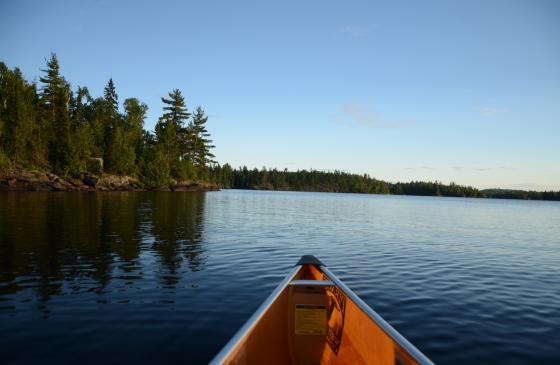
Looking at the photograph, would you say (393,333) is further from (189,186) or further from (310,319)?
(189,186)

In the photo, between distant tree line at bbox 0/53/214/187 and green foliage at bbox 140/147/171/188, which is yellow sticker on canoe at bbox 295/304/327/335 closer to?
distant tree line at bbox 0/53/214/187

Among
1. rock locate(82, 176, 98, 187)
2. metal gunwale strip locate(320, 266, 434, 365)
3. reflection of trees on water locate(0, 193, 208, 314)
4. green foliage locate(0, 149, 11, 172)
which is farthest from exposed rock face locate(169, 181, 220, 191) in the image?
metal gunwale strip locate(320, 266, 434, 365)

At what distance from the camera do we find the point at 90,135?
7388 centimetres

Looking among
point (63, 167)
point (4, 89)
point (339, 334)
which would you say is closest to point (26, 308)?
point (339, 334)

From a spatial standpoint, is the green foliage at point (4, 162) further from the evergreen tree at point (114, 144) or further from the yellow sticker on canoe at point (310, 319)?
the yellow sticker on canoe at point (310, 319)

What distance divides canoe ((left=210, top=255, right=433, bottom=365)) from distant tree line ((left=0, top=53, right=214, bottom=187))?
6630 cm

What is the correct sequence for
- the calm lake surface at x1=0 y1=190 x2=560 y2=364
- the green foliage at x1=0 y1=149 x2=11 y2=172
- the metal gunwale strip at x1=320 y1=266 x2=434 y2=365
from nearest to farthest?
1. the metal gunwale strip at x1=320 y1=266 x2=434 y2=365
2. the calm lake surface at x1=0 y1=190 x2=560 y2=364
3. the green foliage at x1=0 y1=149 x2=11 y2=172

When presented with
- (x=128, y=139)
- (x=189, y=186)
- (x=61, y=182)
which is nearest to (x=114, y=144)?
(x=128, y=139)

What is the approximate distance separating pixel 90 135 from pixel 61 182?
14.3m

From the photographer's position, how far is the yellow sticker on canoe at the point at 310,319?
604cm

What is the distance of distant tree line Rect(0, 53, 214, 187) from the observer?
61.2 meters

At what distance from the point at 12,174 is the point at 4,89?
19.6 metres

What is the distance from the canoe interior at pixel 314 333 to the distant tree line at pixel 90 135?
66.3 meters

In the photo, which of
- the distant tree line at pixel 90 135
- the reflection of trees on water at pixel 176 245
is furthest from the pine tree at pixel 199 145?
the reflection of trees on water at pixel 176 245
